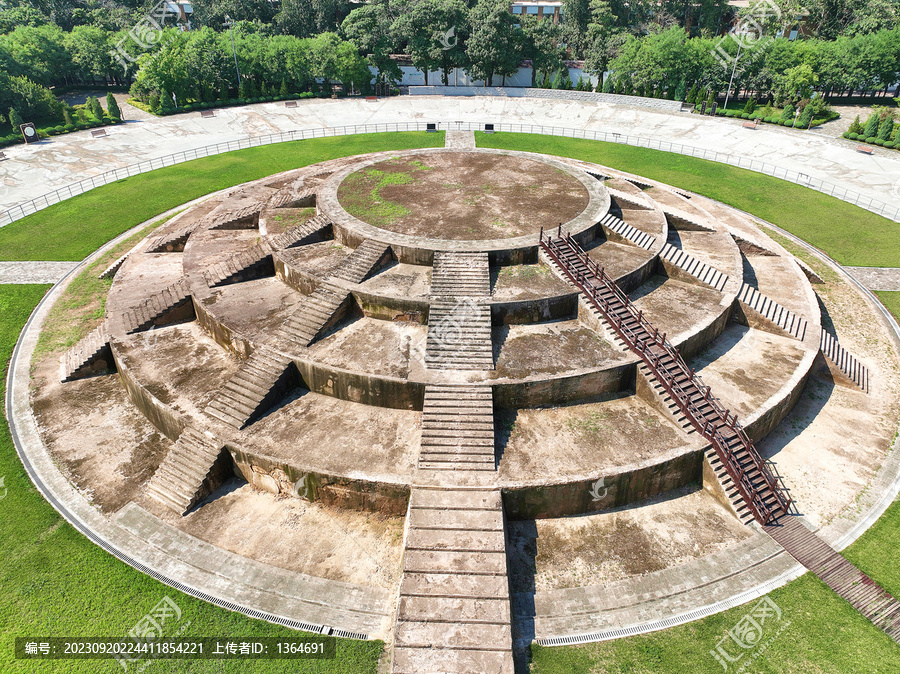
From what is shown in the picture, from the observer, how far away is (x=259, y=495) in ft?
63.3

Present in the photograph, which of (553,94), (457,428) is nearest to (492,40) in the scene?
(553,94)

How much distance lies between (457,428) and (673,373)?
29.5 ft

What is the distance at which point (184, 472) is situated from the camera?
19.0m

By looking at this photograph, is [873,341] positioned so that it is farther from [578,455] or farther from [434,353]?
[434,353]

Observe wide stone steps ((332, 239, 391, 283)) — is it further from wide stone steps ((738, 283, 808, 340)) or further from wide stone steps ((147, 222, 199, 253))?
wide stone steps ((738, 283, 808, 340))

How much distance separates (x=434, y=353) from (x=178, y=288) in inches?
557

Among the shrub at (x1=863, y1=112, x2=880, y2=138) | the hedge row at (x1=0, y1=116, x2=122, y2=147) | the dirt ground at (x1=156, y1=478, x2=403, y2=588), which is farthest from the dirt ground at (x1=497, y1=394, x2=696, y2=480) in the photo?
the hedge row at (x1=0, y1=116, x2=122, y2=147)

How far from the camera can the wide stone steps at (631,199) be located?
3253cm

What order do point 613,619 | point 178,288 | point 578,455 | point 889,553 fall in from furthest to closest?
1. point 178,288
2. point 578,455
3. point 889,553
4. point 613,619

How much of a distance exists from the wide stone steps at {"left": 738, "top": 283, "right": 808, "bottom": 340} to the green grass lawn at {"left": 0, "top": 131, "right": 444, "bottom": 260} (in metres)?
39.3

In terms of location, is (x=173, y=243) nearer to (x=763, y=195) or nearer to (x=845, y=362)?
(x=845, y=362)

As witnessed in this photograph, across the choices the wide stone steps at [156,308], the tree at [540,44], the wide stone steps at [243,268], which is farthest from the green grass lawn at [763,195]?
the wide stone steps at [156,308]

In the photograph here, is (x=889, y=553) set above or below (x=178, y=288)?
below

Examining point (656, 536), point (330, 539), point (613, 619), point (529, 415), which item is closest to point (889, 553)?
point (656, 536)
